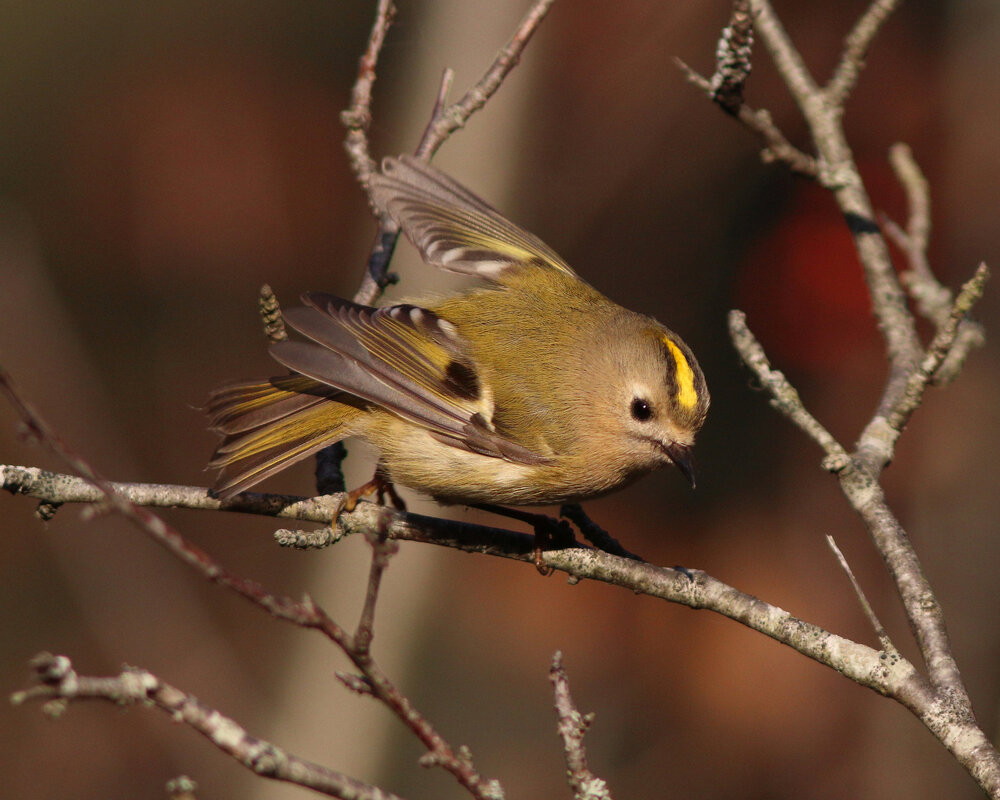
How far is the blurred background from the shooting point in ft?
13.6

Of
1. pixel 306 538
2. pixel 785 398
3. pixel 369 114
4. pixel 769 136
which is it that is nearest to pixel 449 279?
pixel 369 114

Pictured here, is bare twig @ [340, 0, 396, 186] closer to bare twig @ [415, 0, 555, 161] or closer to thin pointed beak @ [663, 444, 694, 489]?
bare twig @ [415, 0, 555, 161]

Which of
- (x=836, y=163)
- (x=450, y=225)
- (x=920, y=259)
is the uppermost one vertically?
(x=836, y=163)

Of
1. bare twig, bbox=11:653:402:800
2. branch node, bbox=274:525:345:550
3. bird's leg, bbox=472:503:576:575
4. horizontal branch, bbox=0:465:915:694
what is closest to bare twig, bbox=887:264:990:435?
horizontal branch, bbox=0:465:915:694

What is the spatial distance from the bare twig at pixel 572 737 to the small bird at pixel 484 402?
2.89 feet

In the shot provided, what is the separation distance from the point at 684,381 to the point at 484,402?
0.44m

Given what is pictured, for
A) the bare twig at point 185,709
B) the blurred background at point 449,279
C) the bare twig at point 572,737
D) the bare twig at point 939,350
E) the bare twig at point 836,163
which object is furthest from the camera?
the blurred background at point 449,279

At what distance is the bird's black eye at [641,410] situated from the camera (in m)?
2.14

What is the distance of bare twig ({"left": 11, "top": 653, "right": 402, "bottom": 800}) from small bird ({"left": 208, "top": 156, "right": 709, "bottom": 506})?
3.28 feet

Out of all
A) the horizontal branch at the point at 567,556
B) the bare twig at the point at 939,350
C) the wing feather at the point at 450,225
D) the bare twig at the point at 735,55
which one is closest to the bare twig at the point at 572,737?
the horizontal branch at the point at 567,556

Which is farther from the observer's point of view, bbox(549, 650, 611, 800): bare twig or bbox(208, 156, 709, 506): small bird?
bbox(208, 156, 709, 506): small bird

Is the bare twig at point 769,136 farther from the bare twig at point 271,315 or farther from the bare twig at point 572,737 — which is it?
the bare twig at point 572,737

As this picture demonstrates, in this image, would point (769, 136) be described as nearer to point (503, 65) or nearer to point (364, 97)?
point (503, 65)

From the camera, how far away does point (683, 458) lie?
2.09 metres
